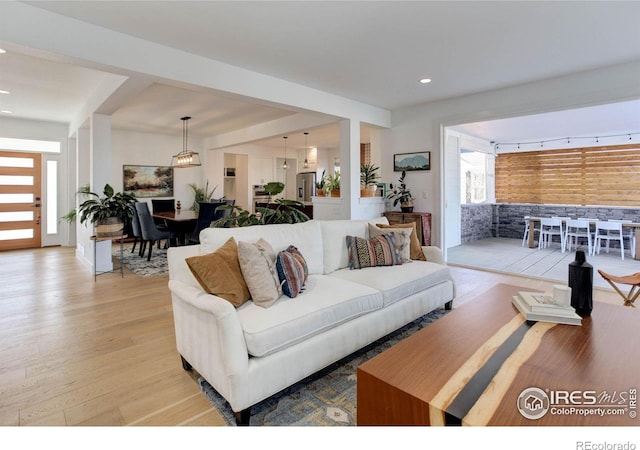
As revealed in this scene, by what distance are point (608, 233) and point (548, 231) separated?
3.11ft

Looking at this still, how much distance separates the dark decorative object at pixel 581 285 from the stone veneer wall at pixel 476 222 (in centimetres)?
561

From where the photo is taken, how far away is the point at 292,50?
3.34 meters

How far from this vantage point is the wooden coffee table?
113 cm

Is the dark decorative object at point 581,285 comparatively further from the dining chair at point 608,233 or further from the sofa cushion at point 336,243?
the dining chair at point 608,233

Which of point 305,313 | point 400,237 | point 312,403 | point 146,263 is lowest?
point 312,403

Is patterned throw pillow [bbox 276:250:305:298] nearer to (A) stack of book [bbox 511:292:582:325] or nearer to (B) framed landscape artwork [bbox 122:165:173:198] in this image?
(A) stack of book [bbox 511:292:582:325]

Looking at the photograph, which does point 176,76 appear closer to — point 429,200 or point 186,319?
point 186,319

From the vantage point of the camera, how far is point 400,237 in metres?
3.22


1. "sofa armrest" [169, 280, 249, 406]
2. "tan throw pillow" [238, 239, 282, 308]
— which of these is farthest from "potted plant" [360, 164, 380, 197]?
"sofa armrest" [169, 280, 249, 406]

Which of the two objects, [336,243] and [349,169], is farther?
[349,169]

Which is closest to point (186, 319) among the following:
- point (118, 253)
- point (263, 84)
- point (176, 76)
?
point (176, 76)

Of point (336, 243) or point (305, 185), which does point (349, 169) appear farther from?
point (305, 185)

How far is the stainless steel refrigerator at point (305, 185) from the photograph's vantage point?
10031 millimetres

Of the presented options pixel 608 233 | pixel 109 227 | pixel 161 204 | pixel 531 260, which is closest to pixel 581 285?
pixel 531 260
